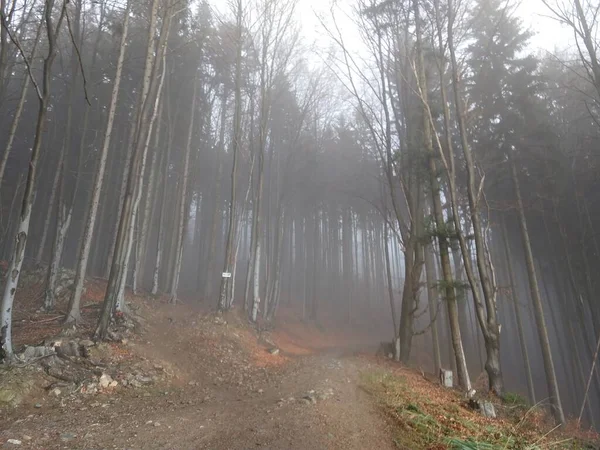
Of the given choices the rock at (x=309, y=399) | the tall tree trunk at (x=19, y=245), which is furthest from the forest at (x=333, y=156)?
the rock at (x=309, y=399)

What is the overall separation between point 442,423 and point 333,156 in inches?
821

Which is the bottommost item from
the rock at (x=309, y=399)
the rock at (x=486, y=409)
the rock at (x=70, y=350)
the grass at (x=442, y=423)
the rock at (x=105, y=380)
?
the rock at (x=486, y=409)

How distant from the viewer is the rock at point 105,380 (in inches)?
245

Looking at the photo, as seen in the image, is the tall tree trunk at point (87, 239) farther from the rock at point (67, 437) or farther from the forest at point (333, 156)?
the rock at point (67, 437)

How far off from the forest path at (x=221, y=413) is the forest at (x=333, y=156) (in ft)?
7.42

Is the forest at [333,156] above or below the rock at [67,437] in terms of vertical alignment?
above

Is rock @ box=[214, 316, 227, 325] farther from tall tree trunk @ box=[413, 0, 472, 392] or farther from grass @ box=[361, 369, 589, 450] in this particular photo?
tall tree trunk @ box=[413, 0, 472, 392]

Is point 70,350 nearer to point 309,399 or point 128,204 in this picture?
point 128,204

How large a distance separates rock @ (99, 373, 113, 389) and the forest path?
0.91 ft

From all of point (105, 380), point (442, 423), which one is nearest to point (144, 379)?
point (105, 380)

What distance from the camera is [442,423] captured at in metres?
5.11

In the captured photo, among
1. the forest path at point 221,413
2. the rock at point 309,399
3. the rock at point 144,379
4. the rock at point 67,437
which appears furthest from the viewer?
the rock at point 144,379

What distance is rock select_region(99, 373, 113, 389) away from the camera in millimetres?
6234

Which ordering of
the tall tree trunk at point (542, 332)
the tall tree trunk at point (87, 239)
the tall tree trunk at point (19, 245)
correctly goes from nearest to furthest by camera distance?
the tall tree trunk at point (19, 245) → the tall tree trunk at point (87, 239) → the tall tree trunk at point (542, 332)
